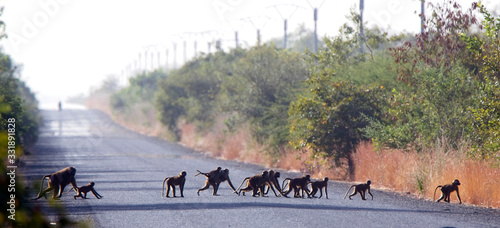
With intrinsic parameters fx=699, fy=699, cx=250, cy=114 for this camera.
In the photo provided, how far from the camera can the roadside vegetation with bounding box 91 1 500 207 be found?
49.3 feet

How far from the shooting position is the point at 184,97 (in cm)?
4950

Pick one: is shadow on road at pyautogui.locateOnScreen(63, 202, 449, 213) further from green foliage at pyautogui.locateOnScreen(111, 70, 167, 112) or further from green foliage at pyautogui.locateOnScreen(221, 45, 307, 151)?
green foliage at pyautogui.locateOnScreen(111, 70, 167, 112)

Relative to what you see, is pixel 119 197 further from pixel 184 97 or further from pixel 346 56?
pixel 184 97

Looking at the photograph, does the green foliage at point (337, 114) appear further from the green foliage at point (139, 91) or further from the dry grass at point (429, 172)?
the green foliage at point (139, 91)

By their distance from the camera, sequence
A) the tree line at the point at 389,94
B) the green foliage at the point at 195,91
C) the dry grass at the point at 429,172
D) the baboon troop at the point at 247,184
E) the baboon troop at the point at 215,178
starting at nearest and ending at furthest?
1. the baboon troop at the point at 247,184
2. the dry grass at the point at 429,172
3. the baboon troop at the point at 215,178
4. the tree line at the point at 389,94
5. the green foliage at the point at 195,91

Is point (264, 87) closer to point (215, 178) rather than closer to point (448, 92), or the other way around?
point (448, 92)

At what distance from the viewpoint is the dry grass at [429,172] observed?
14.0 metres

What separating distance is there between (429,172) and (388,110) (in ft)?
13.4

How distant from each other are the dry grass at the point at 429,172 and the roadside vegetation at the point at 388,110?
30mm

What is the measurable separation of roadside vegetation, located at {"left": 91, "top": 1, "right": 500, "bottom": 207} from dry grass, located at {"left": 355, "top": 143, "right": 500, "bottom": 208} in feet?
0.10

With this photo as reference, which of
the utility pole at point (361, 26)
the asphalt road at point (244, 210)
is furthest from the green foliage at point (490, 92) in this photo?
the utility pole at point (361, 26)

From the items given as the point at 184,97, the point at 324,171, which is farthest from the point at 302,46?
the point at 324,171


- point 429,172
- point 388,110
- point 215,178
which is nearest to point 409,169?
point 429,172

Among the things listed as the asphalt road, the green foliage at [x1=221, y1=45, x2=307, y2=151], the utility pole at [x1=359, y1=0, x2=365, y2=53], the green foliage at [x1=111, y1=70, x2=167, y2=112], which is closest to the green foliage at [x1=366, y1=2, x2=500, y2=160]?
the asphalt road
